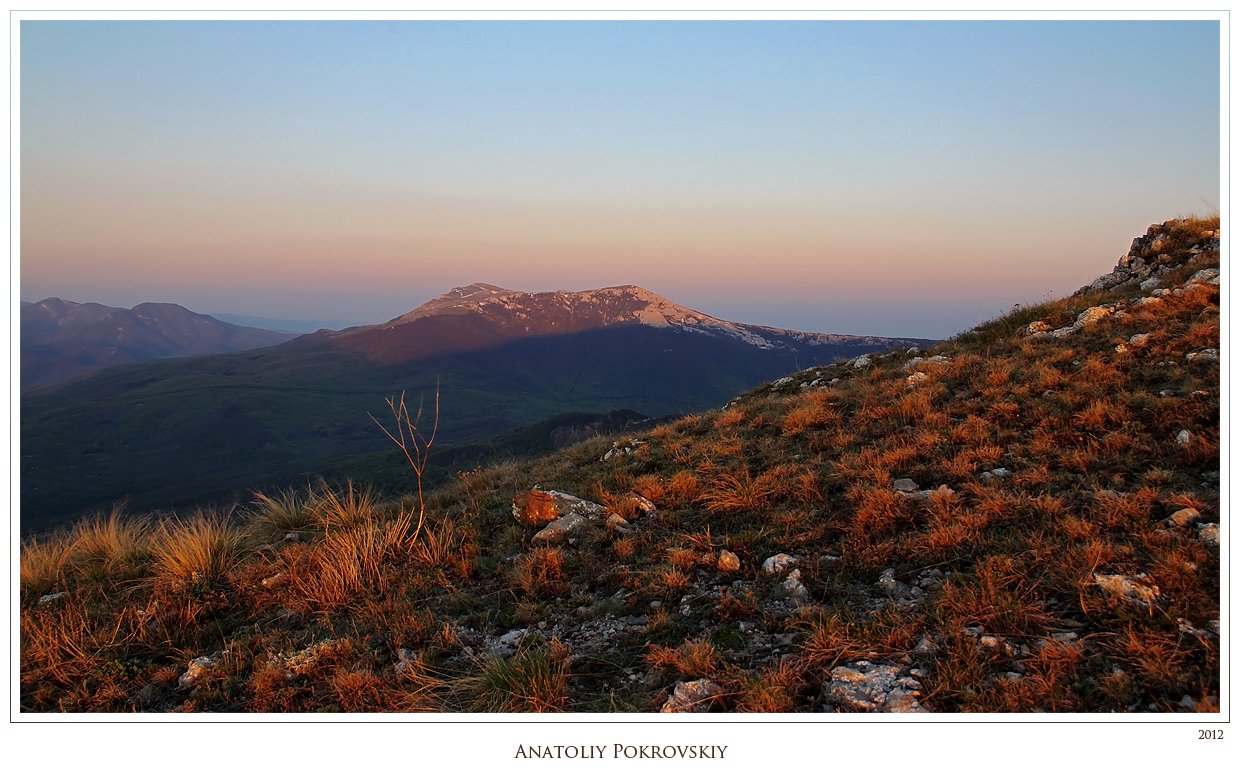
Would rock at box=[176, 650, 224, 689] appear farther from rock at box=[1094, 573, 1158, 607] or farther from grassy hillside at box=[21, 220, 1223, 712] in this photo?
rock at box=[1094, 573, 1158, 607]

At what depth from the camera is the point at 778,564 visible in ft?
13.9

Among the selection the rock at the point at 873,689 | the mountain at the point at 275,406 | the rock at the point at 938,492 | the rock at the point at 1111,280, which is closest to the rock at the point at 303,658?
the rock at the point at 873,689

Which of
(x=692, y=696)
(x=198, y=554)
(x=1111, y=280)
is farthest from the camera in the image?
(x=1111, y=280)

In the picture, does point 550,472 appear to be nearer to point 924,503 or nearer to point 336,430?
point 924,503

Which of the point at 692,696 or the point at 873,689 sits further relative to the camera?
the point at 692,696

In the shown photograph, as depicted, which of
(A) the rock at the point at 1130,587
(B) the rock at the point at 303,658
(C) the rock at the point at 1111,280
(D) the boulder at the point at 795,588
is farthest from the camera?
(C) the rock at the point at 1111,280

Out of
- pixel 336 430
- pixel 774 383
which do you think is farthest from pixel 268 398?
pixel 774 383

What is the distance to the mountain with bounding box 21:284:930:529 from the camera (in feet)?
293

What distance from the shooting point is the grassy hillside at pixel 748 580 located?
3006mm

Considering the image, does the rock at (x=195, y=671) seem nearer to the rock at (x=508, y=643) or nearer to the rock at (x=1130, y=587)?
the rock at (x=508, y=643)

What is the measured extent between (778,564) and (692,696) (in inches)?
57.5

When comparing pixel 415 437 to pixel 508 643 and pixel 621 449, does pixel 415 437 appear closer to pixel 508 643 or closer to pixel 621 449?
pixel 508 643

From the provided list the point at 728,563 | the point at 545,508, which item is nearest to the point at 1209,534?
the point at 728,563

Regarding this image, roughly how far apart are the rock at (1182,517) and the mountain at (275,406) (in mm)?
61591
